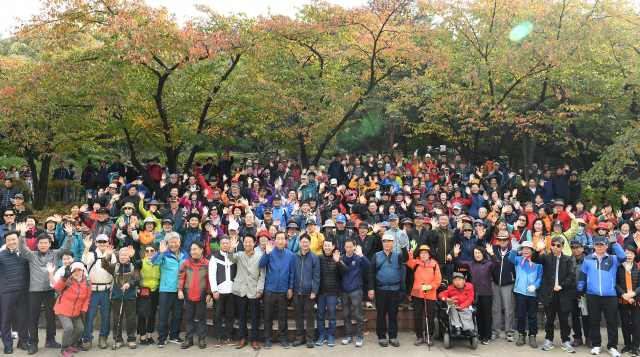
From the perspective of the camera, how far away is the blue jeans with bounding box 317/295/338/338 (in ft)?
25.7

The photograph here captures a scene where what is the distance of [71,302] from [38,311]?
0.98 metres

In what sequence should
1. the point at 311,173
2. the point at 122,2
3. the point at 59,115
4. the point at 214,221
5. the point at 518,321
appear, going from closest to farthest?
the point at 518,321, the point at 214,221, the point at 122,2, the point at 311,173, the point at 59,115

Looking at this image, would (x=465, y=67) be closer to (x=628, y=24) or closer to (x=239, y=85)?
(x=628, y=24)

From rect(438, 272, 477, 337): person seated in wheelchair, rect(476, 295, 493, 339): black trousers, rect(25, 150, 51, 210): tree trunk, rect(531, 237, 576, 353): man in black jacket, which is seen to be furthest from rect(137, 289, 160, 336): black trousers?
rect(25, 150, 51, 210): tree trunk

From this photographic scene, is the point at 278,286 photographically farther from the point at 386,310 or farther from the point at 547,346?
the point at 547,346

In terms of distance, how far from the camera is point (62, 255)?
752cm

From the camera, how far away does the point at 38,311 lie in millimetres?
7531

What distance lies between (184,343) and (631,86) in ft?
55.7

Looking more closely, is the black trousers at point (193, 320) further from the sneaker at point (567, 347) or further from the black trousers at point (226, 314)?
the sneaker at point (567, 347)

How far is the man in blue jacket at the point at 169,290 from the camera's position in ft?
25.3

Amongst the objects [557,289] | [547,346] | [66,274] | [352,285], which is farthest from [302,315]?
[557,289]

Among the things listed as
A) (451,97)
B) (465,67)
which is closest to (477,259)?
(451,97)

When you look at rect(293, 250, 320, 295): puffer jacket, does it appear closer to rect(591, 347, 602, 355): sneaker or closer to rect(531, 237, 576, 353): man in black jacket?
rect(531, 237, 576, 353): man in black jacket

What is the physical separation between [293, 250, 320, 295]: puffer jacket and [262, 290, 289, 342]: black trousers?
31 cm
